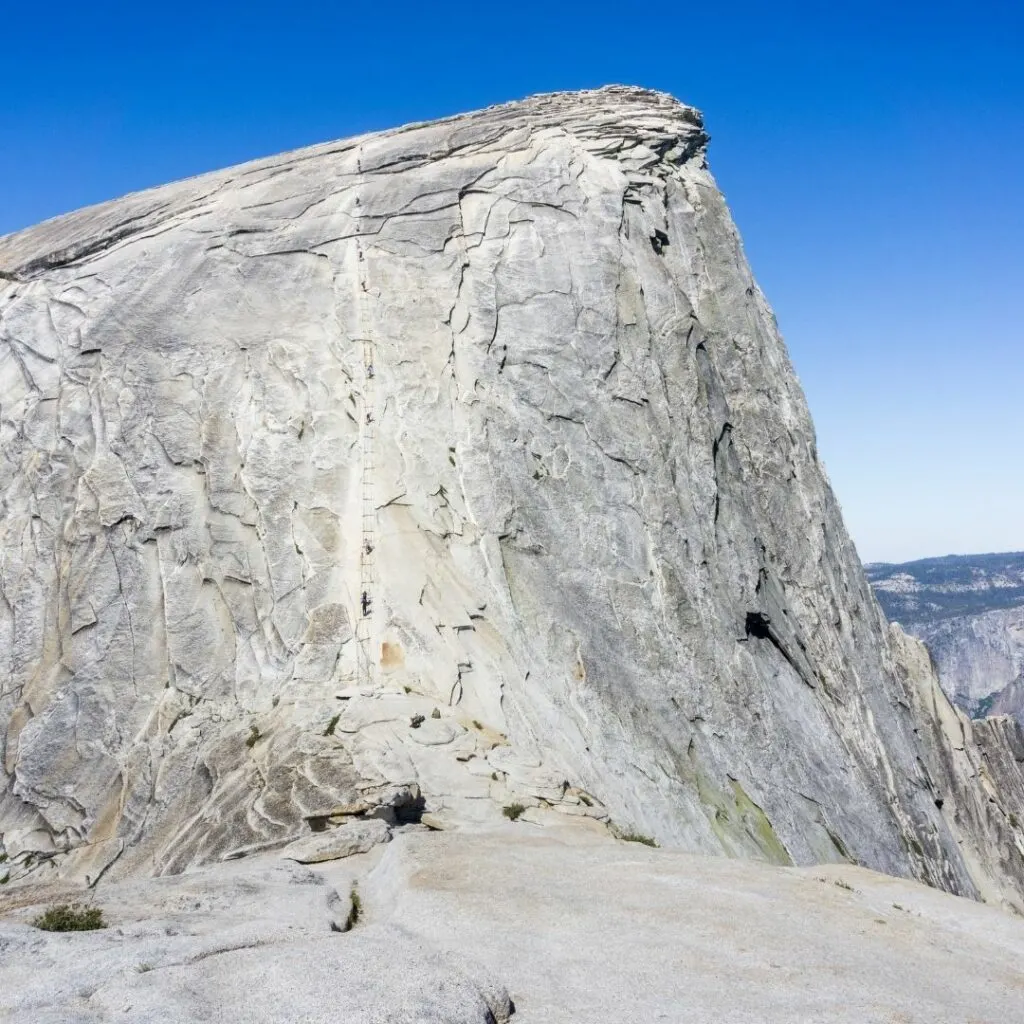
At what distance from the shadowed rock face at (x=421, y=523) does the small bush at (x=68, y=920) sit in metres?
5.55

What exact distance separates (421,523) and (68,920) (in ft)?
45.3

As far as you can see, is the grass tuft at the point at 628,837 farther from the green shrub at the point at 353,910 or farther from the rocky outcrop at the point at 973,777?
the rocky outcrop at the point at 973,777

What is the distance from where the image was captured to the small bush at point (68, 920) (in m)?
10.6

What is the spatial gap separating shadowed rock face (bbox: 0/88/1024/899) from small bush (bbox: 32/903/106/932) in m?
5.55

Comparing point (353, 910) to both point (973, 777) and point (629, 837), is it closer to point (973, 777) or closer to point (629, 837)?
point (629, 837)

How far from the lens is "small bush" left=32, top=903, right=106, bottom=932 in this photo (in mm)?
10586

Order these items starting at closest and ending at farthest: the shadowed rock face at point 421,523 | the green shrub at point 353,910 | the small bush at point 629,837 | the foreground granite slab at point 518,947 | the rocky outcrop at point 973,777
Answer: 1. the foreground granite slab at point 518,947
2. the green shrub at point 353,910
3. the small bush at point 629,837
4. the shadowed rock face at point 421,523
5. the rocky outcrop at point 973,777

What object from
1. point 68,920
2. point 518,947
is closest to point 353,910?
point 518,947

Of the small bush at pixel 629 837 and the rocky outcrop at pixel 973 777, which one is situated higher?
the small bush at pixel 629 837

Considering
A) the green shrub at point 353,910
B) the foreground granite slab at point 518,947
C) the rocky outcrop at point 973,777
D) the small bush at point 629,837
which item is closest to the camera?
the foreground granite slab at point 518,947

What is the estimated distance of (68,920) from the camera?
1066 cm

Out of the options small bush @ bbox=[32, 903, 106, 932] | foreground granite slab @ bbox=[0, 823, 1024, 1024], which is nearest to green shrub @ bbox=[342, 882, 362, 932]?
foreground granite slab @ bbox=[0, 823, 1024, 1024]

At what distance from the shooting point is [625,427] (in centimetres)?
2694

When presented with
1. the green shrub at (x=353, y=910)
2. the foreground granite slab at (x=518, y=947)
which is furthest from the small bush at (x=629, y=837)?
the green shrub at (x=353, y=910)
